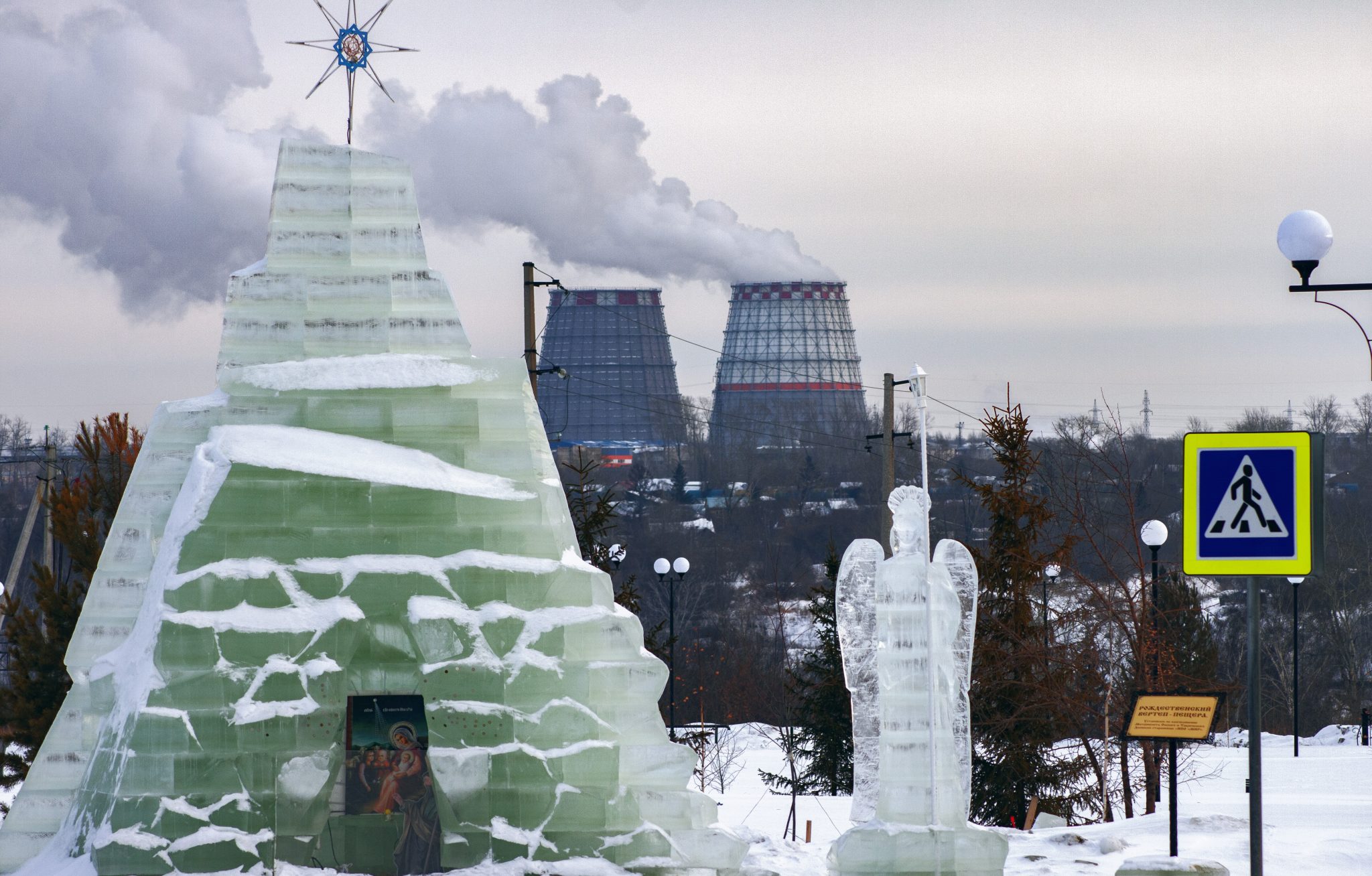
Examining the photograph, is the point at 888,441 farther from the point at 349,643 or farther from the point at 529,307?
the point at 349,643

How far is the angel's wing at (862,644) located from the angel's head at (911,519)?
0.23 metres

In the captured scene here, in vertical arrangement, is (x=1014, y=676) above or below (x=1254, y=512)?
below

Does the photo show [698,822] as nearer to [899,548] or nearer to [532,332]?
[899,548]

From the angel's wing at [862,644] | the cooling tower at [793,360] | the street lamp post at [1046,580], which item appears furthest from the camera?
the cooling tower at [793,360]

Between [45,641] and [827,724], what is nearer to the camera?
[45,641]

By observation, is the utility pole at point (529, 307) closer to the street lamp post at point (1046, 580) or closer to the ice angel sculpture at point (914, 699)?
the street lamp post at point (1046, 580)

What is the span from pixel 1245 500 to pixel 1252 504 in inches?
1.5

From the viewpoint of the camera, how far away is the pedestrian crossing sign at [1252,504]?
25.2 feet

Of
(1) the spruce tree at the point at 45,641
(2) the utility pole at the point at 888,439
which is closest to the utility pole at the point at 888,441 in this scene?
(2) the utility pole at the point at 888,439

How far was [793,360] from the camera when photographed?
3639 inches

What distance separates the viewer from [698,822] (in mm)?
11516

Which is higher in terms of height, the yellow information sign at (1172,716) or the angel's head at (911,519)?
the angel's head at (911,519)

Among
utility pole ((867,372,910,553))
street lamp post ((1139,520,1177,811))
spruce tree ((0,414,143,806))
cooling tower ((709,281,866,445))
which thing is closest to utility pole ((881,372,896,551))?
utility pole ((867,372,910,553))

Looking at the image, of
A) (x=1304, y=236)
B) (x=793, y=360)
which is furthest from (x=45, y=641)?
(x=793, y=360)
